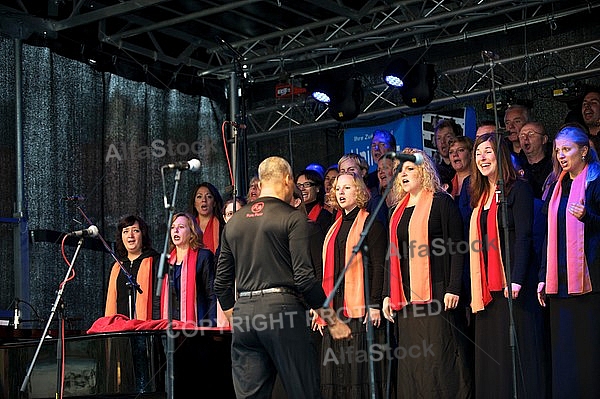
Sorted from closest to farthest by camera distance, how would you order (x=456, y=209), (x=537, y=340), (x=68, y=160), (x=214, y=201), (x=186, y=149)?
(x=537, y=340) → (x=456, y=209) → (x=214, y=201) → (x=68, y=160) → (x=186, y=149)

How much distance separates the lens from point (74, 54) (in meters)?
10.4

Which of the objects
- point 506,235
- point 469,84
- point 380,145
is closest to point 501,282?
point 506,235

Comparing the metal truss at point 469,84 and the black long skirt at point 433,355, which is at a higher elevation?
the metal truss at point 469,84

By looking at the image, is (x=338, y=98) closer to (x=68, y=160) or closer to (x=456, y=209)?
(x=68, y=160)

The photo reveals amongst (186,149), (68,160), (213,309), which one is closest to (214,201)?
(213,309)

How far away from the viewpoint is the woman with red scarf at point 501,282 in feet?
20.1

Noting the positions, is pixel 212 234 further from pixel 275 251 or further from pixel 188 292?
pixel 275 251

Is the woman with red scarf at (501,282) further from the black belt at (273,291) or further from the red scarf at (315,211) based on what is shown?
the red scarf at (315,211)

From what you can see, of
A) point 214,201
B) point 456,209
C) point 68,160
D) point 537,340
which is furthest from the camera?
point 68,160

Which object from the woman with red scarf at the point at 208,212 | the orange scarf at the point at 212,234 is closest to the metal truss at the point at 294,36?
the woman with red scarf at the point at 208,212

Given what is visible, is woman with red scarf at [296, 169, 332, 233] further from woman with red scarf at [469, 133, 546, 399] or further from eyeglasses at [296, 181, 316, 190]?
woman with red scarf at [469, 133, 546, 399]

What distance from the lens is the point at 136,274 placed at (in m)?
8.25

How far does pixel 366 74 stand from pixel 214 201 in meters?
3.56

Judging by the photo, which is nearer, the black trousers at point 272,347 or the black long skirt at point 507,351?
the black trousers at point 272,347
